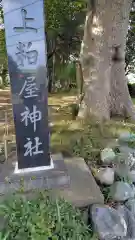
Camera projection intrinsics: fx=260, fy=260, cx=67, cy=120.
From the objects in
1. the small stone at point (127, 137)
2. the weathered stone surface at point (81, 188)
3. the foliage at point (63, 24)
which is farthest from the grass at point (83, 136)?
the foliage at point (63, 24)

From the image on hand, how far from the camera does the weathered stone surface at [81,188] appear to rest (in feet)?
8.03

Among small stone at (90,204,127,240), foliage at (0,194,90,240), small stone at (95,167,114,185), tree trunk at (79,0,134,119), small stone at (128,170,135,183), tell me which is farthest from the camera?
tree trunk at (79,0,134,119)

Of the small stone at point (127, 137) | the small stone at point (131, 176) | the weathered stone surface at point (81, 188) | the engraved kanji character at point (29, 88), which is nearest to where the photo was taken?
the weathered stone surface at point (81, 188)

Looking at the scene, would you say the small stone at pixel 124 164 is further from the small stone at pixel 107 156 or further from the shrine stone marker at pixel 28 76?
the shrine stone marker at pixel 28 76

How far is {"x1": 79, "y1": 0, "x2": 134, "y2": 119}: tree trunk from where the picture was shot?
513 cm

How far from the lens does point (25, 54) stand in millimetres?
2525

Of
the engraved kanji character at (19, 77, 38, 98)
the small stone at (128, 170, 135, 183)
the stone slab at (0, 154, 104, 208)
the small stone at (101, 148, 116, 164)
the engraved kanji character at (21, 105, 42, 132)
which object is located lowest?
the small stone at (128, 170, 135, 183)

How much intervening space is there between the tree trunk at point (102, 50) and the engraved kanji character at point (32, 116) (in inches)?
105

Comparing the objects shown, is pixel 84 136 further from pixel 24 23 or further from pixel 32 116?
pixel 24 23

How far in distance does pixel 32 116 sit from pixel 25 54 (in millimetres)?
615

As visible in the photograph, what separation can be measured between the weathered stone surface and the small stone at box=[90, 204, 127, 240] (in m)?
0.13

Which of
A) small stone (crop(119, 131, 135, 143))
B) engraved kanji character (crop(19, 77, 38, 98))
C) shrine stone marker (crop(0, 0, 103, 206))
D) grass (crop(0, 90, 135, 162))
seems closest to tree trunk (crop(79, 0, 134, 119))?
grass (crop(0, 90, 135, 162))

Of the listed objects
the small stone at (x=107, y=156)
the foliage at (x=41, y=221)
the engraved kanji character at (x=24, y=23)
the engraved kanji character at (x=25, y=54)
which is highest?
the engraved kanji character at (x=24, y=23)

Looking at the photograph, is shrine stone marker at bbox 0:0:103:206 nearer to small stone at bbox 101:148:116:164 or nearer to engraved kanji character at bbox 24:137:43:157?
engraved kanji character at bbox 24:137:43:157
